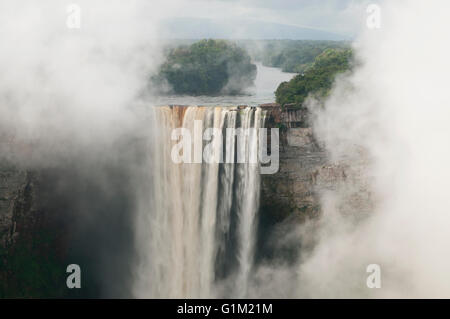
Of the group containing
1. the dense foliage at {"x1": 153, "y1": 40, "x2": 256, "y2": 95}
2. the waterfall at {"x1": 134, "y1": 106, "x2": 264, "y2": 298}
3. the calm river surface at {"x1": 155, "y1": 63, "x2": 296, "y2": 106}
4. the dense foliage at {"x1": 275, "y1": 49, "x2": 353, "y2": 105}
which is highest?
the dense foliage at {"x1": 153, "y1": 40, "x2": 256, "y2": 95}

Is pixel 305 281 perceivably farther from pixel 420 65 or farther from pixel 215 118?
pixel 420 65

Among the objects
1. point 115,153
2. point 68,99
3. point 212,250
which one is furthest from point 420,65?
point 68,99

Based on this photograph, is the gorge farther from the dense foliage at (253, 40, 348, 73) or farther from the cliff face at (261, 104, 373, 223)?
the dense foliage at (253, 40, 348, 73)

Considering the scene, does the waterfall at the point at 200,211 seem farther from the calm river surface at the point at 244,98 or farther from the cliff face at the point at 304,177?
the calm river surface at the point at 244,98

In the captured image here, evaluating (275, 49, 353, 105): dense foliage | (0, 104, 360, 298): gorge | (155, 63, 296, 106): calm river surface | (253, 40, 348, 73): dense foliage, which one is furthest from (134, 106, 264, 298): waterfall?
(253, 40, 348, 73): dense foliage

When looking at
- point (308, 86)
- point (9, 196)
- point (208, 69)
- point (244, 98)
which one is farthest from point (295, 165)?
point (208, 69)

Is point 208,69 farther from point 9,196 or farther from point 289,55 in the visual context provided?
point 9,196
